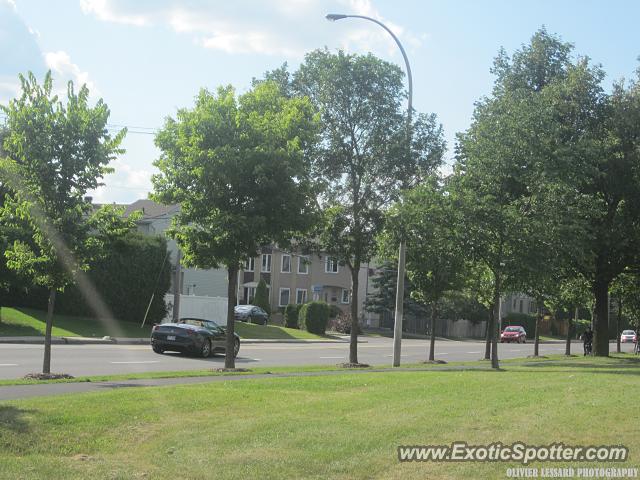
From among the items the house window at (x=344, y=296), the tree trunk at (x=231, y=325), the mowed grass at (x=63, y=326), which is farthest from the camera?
the house window at (x=344, y=296)

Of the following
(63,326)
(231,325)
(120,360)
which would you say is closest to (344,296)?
(63,326)

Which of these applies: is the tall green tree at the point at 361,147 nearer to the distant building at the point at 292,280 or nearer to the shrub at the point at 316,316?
the shrub at the point at 316,316

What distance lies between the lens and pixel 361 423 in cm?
915

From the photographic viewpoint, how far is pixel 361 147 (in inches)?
944

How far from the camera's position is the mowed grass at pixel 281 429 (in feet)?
23.3

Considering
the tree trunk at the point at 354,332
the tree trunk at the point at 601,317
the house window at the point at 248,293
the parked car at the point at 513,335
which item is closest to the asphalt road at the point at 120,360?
the tree trunk at the point at 354,332

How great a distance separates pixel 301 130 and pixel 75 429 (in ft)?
40.6

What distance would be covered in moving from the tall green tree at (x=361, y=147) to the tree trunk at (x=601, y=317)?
43.4 ft

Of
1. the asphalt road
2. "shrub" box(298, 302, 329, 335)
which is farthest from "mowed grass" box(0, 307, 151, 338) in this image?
"shrub" box(298, 302, 329, 335)

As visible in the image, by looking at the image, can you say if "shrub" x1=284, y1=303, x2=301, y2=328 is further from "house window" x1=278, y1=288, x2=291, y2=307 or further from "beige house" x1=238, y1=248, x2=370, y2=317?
"house window" x1=278, y1=288, x2=291, y2=307

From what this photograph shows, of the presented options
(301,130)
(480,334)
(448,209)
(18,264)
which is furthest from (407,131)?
(480,334)

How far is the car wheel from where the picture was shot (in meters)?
25.8

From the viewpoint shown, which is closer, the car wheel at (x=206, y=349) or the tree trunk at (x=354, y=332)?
the tree trunk at (x=354, y=332)

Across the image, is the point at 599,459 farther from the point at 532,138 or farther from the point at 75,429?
the point at 532,138
